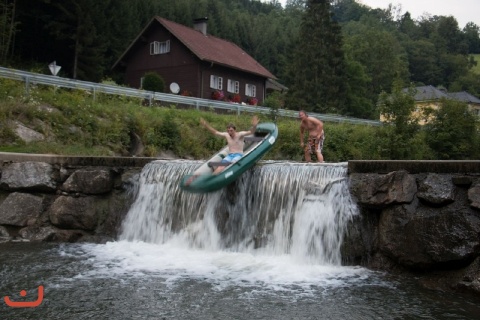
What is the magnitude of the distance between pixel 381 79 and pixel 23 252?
61690 mm

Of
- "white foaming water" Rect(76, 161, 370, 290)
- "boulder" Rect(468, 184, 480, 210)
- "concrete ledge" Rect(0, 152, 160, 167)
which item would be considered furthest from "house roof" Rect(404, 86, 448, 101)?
"concrete ledge" Rect(0, 152, 160, 167)

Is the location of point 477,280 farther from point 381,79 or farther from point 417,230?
point 381,79

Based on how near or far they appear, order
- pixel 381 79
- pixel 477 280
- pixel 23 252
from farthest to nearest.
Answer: pixel 381 79, pixel 23 252, pixel 477 280

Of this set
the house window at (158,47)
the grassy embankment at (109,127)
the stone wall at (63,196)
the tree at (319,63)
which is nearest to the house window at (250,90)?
the tree at (319,63)

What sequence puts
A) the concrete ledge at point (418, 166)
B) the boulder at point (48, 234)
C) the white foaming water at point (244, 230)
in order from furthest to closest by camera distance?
the boulder at point (48, 234)
the white foaming water at point (244, 230)
the concrete ledge at point (418, 166)

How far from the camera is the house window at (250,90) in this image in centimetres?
4097

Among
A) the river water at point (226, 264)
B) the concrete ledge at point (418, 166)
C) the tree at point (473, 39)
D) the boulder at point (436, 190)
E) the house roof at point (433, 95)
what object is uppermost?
the tree at point (473, 39)

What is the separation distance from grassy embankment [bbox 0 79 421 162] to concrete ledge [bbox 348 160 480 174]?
820 cm

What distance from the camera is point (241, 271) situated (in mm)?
8555

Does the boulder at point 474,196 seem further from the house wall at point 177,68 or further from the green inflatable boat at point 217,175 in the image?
the house wall at point 177,68

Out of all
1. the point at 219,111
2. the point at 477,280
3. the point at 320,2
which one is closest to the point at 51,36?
the point at 219,111

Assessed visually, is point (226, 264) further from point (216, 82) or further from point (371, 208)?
point (216, 82)

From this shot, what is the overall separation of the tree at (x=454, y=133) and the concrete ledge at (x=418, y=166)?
12.1 m

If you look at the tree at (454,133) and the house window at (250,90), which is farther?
the house window at (250,90)
